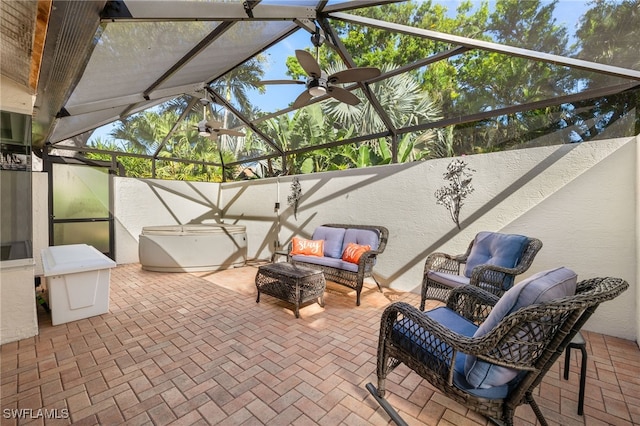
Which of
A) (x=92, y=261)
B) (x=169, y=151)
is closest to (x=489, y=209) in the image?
(x=92, y=261)

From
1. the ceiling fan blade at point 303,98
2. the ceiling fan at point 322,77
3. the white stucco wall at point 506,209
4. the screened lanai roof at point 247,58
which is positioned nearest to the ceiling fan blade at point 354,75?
the ceiling fan at point 322,77

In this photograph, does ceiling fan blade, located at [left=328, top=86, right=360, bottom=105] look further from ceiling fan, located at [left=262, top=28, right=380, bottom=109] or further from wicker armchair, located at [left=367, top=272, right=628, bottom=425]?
wicker armchair, located at [left=367, top=272, right=628, bottom=425]

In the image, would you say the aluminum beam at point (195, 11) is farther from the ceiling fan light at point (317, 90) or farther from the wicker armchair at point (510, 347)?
the wicker armchair at point (510, 347)

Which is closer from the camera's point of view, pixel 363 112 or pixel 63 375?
pixel 63 375

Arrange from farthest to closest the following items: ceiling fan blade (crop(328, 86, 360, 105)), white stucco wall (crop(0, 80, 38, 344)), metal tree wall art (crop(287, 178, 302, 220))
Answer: metal tree wall art (crop(287, 178, 302, 220)) < ceiling fan blade (crop(328, 86, 360, 105)) < white stucco wall (crop(0, 80, 38, 344))

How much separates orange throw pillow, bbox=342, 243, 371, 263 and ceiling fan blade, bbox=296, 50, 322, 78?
277 cm

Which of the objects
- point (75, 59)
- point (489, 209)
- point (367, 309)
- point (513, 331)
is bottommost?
point (367, 309)

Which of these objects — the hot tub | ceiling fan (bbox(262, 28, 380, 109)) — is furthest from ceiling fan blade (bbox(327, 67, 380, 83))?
the hot tub

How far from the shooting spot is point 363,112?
7586 millimetres

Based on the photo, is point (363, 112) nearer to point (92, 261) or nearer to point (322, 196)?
point (322, 196)

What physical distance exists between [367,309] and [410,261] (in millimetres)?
1341

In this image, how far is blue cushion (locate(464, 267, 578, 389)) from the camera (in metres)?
1.37

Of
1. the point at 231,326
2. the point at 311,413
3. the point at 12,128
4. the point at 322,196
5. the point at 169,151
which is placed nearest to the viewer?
the point at 311,413

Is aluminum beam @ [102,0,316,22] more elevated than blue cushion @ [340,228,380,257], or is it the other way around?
aluminum beam @ [102,0,316,22]
